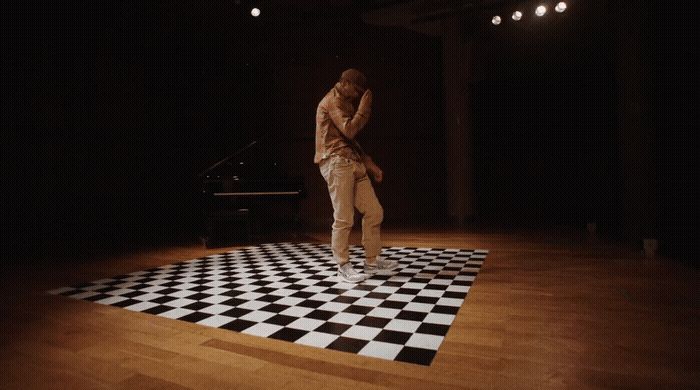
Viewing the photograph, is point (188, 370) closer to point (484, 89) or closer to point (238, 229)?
point (238, 229)

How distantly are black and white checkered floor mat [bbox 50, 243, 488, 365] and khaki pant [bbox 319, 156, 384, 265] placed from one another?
34cm

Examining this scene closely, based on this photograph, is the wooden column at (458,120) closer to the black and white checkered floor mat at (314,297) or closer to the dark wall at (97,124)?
the black and white checkered floor mat at (314,297)

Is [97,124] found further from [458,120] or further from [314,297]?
[458,120]

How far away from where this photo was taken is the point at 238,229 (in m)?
6.38

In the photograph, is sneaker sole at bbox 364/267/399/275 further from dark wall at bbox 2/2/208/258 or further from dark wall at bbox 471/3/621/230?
dark wall at bbox 471/3/621/230

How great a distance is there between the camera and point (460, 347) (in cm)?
181

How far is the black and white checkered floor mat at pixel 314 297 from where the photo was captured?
1.99 meters

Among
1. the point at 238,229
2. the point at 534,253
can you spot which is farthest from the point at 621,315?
the point at 238,229

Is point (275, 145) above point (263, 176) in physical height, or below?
above

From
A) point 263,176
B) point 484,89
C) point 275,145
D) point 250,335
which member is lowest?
point 250,335

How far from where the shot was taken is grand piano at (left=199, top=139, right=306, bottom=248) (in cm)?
519

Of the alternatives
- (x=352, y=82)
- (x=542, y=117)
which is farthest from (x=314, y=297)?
(x=542, y=117)

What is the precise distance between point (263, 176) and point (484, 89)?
4.91 meters

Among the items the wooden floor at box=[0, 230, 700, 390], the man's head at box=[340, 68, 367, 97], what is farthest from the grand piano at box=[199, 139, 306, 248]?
the man's head at box=[340, 68, 367, 97]
